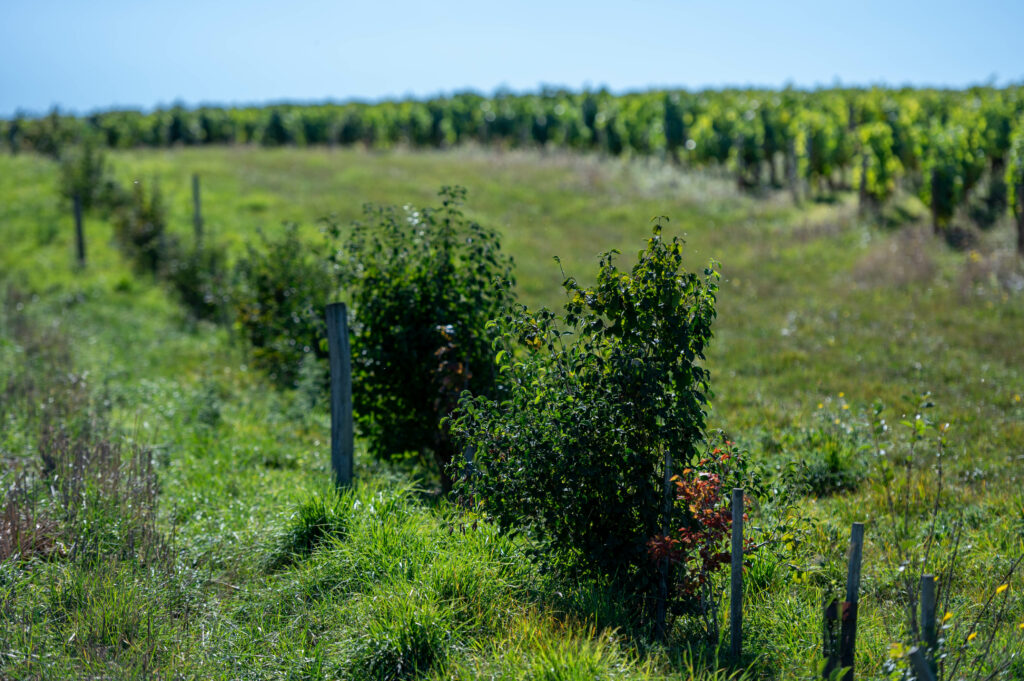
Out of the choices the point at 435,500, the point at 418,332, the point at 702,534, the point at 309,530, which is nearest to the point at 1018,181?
the point at 418,332

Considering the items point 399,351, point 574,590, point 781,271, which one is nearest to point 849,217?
point 781,271

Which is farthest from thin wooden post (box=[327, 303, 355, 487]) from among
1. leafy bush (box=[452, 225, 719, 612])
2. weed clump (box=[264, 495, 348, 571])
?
leafy bush (box=[452, 225, 719, 612])

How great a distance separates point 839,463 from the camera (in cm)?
729

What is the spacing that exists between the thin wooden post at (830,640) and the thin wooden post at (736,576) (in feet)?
1.62

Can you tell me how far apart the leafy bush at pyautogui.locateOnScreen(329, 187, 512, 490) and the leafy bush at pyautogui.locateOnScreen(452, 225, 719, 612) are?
2.05 m

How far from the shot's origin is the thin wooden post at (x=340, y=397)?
6633mm

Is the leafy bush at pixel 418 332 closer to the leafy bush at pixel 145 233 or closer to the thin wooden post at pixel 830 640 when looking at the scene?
the thin wooden post at pixel 830 640

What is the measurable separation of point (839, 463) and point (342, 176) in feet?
88.9

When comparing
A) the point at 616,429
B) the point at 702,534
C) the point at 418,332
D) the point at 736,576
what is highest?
the point at 418,332

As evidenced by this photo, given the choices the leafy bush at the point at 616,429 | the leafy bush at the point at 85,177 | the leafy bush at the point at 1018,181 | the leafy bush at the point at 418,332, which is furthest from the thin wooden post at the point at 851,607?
the leafy bush at the point at 85,177

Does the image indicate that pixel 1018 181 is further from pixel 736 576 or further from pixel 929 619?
pixel 929 619

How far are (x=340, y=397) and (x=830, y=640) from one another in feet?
13.9

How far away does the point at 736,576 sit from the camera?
4.32 metres

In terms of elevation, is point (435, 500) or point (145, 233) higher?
point (145, 233)
